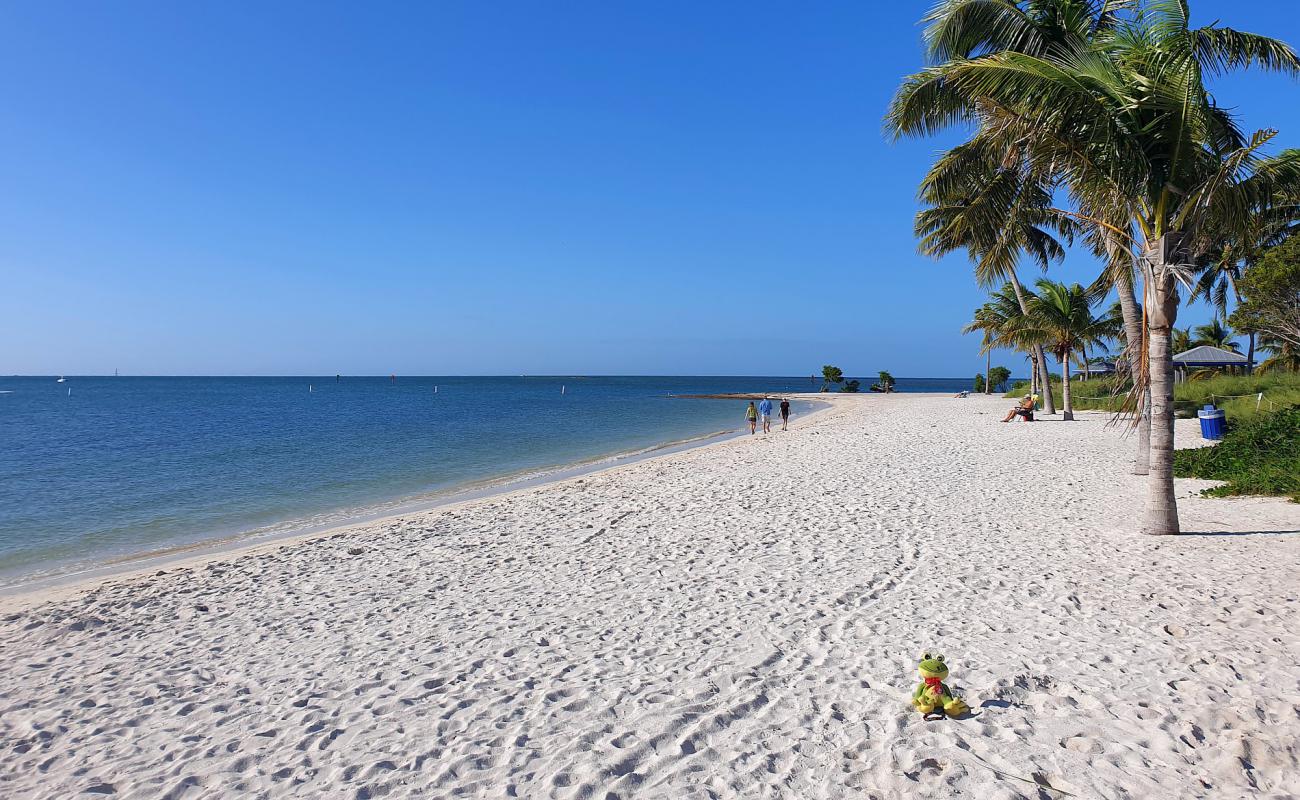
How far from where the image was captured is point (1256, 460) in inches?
429

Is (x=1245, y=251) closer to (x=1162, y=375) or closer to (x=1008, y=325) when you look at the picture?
(x=1162, y=375)

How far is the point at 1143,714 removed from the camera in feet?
12.5

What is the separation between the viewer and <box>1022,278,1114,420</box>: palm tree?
26.5 meters

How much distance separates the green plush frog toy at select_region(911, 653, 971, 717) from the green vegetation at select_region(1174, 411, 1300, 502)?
8908 mm

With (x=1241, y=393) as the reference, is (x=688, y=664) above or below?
below

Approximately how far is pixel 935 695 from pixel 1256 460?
429 inches

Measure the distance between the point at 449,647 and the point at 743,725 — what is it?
2.47m

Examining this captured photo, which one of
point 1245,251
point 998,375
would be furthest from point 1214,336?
point 1245,251

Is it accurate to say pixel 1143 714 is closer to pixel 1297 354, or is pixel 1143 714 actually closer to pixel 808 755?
pixel 808 755

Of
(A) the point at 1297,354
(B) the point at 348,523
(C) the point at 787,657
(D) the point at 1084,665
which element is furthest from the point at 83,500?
(A) the point at 1297,354

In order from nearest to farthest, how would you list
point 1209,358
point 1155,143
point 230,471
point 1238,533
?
point 1155,143, point 1238,533, point 230,471, point 1209,358

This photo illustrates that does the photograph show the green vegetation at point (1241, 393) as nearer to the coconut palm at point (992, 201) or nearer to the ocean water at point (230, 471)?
the coconut palm at point (992, 201)

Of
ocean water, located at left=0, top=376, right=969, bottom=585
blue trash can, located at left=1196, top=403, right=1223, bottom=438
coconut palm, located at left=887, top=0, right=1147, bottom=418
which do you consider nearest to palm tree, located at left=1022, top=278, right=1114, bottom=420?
blue trash can, located at left=1196, top=403, right=1223, bottom=438

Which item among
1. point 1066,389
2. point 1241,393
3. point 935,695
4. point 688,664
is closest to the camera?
point 935,695
